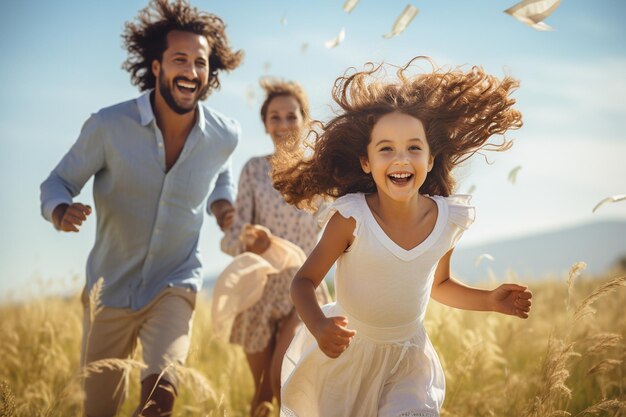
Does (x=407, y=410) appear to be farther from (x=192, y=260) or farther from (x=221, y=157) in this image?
(x=221, y=157)

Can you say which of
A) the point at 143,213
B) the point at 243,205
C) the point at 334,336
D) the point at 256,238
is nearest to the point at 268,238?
the point at 256,238

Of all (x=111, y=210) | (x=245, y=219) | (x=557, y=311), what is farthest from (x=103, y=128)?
(x=557, y=311)

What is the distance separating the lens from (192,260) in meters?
4.91

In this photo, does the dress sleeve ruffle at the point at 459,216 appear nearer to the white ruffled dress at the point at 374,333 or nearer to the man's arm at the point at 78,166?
the white ruffled dress at the point at 374,333

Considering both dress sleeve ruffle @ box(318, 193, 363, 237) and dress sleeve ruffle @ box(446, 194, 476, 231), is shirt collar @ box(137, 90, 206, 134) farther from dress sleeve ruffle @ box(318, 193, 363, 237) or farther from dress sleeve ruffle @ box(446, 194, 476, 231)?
dress sleeve ruffle @ box(446, 194, 476, 231)

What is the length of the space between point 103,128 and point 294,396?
2.38 m

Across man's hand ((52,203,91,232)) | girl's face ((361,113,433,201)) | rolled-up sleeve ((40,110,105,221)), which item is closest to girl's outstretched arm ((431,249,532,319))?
girl's face ((361,113,433,201))

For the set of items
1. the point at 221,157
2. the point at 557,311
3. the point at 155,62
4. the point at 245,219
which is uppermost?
the point at 155,62

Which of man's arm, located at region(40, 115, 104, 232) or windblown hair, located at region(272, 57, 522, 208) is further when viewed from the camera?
man's arm, located at region(40, 115, 104, 232)

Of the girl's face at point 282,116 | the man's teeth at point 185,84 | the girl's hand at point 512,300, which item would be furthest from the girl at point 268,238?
the girl's hand at point 512,300

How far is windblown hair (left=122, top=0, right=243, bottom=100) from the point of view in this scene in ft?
17.9

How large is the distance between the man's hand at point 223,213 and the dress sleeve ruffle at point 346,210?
1755mm

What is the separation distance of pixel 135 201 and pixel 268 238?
3.66ft

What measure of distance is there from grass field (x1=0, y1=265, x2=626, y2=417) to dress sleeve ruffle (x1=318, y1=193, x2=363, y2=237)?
0.95 m
